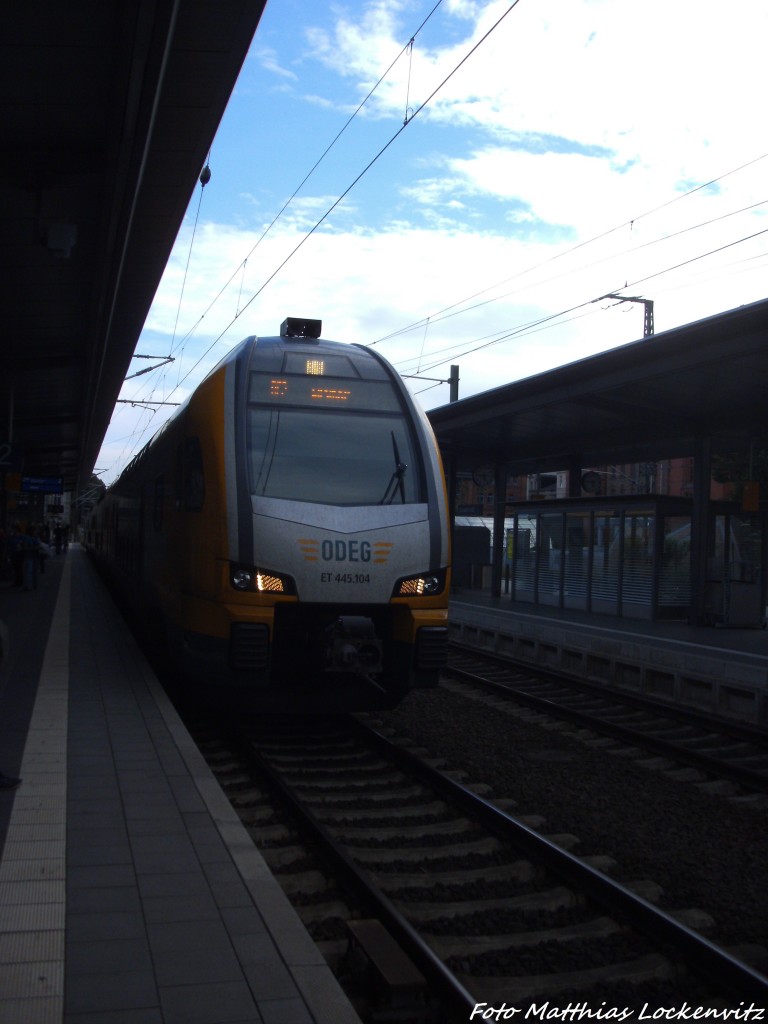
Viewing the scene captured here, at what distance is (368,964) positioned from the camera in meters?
3.91

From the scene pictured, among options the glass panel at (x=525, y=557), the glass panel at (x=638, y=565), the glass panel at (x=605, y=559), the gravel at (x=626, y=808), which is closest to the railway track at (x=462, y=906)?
the gravel at (x=626, y=808)

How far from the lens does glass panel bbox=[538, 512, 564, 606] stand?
20783 millimetres

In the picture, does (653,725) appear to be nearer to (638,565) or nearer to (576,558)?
(638,565)

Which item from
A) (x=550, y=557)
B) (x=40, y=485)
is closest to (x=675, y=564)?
(x=550, y=557)

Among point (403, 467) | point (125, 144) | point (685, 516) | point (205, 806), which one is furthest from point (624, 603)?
point (205, 806)

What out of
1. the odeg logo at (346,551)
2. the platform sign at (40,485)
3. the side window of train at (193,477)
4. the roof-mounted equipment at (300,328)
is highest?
the roof-mounted equipment at (300,328)

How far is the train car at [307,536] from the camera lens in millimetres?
7668

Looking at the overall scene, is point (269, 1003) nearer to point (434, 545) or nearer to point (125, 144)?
point (434, 545)

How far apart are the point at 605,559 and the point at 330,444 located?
40.1 feet

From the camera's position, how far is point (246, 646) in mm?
7551

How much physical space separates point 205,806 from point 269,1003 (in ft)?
7.87

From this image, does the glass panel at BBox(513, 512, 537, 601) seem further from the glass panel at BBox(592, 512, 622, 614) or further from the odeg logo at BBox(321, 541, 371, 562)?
the odeg logo at BBox(321, 541, 371, 562)

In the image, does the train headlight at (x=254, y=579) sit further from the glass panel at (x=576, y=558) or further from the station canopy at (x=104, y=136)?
the glass panel at (x=576, y=558)

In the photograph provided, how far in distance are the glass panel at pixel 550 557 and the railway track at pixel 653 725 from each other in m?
7.36
